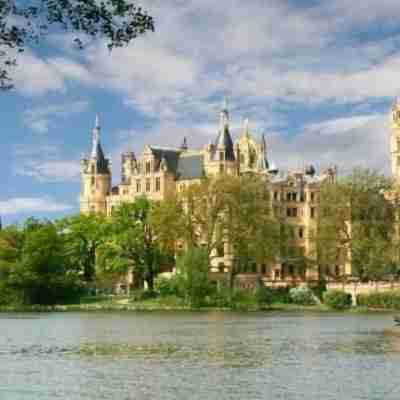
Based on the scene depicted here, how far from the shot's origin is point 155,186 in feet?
438

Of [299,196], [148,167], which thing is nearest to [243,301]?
[299,196]

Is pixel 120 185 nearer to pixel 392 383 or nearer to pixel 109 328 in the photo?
pixel 109 328

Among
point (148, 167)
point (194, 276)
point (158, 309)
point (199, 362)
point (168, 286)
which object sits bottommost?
point (199, 362)

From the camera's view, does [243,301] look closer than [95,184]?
Yes

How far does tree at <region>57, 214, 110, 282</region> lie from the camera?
120 metres

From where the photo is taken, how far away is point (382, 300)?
99.8 metres

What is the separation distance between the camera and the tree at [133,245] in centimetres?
11325

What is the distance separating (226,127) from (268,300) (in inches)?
1242

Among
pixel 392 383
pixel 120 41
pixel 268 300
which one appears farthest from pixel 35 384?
pixel 268 300

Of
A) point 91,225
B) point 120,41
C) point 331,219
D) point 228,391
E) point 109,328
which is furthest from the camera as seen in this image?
point 91,225

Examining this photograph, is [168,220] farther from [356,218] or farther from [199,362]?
[199,362]

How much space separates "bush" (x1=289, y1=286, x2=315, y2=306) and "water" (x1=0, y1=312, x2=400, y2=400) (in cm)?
3781

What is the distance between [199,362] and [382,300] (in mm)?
60602

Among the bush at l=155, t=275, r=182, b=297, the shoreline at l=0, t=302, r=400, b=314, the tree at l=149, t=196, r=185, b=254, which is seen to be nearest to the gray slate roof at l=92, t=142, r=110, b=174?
the tree at l=149, t=196, r=185, b=254
